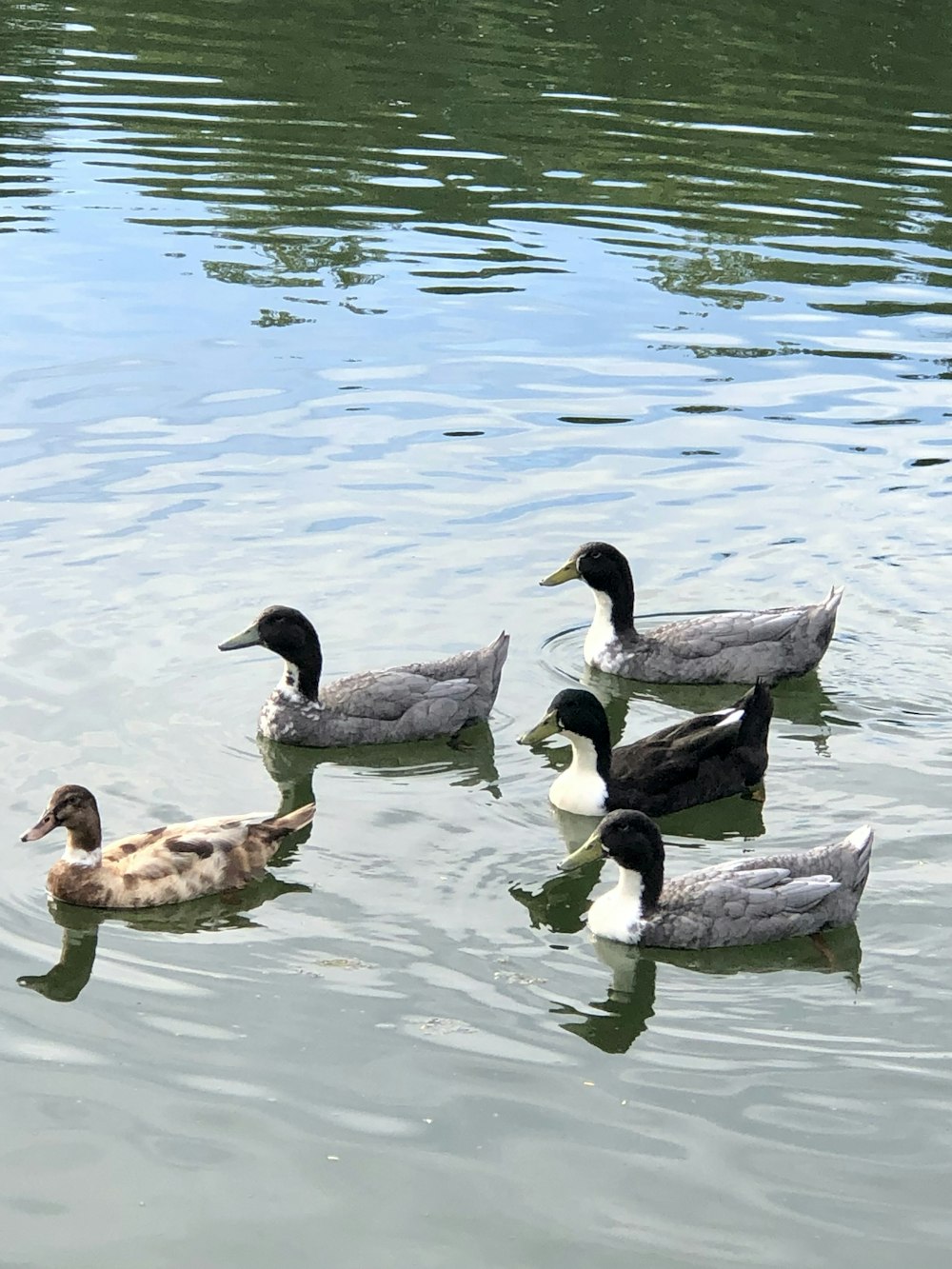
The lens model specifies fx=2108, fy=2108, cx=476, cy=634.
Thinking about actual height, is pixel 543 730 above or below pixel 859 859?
below

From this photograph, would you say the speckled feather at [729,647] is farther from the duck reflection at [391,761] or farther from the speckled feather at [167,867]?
the speckled feather at [167,867]

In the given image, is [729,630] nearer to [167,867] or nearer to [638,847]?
[638,847]

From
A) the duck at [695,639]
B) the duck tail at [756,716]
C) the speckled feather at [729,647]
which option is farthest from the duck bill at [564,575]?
the duck tail at [756,716]

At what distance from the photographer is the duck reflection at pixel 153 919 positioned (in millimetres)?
10562

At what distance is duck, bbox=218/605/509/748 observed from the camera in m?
13.5

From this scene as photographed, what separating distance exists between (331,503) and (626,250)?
28.0 feet

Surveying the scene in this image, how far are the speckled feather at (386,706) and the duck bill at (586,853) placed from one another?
7.13 ft

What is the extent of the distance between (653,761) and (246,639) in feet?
9.34

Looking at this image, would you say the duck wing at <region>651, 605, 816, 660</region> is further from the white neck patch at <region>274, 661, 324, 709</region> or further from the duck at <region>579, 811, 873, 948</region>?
the duck at <region>579, 811, 873, 948</region>

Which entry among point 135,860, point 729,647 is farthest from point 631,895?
point 729,647

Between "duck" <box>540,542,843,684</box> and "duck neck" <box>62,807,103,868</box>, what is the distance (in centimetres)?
473

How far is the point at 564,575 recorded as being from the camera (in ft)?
49.8

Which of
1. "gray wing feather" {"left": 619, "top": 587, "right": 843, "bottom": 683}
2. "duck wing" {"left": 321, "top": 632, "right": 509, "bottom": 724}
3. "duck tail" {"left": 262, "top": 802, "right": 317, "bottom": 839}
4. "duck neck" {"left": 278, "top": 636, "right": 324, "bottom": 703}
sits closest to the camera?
"duck tail" {"left": 262, "top": 802, "right": 317, "bottom": 839}

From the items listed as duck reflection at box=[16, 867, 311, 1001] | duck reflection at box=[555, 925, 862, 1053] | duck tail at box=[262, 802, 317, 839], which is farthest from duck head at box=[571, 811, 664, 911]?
duck tail at box=[262, 802, 317, 839]
